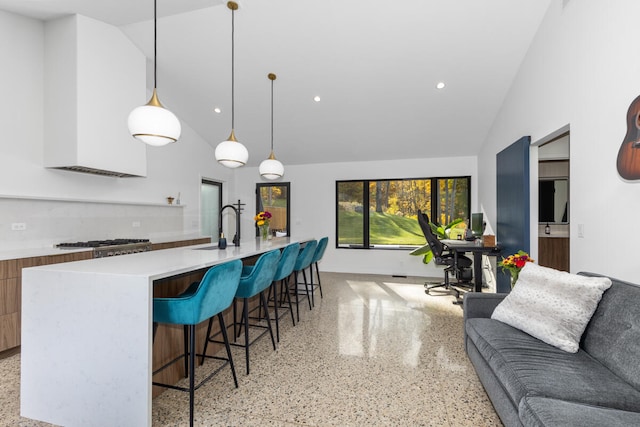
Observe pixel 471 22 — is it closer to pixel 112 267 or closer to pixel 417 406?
pixel 417 406

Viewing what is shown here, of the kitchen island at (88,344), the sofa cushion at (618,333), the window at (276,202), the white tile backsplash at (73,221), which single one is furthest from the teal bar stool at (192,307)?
the window at (276,202)

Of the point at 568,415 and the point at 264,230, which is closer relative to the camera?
the point at 568,415

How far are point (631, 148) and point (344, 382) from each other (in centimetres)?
246

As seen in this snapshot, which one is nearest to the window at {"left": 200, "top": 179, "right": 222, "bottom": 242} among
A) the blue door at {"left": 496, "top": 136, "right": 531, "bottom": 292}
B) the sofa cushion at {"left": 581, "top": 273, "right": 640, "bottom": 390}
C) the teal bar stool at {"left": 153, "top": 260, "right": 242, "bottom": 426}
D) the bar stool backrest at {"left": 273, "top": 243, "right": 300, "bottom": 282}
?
the bar stool backrest at {"left": 273, "top": 243, "right": 300, "bottom": 282}

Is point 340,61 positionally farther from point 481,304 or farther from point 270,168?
point 481,304

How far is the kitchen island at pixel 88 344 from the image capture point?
173 cm

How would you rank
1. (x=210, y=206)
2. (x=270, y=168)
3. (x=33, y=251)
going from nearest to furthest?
1. (x=33, y=251)
2. (x=270, y=168)
3. (x=210, y=206)

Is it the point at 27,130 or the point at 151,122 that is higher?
the point at 27,130

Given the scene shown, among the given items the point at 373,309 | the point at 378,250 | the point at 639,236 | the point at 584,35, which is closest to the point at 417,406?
the point at 639,236

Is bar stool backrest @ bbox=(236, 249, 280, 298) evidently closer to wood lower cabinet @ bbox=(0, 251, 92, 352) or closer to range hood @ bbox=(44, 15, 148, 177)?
wood lower cabinet @ bbox=(0, 251, 92, 352)

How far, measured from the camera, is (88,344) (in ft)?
5.92

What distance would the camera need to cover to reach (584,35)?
2.64m

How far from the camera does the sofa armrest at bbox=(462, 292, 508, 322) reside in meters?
2.49

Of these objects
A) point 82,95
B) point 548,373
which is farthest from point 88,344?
point 82,95
